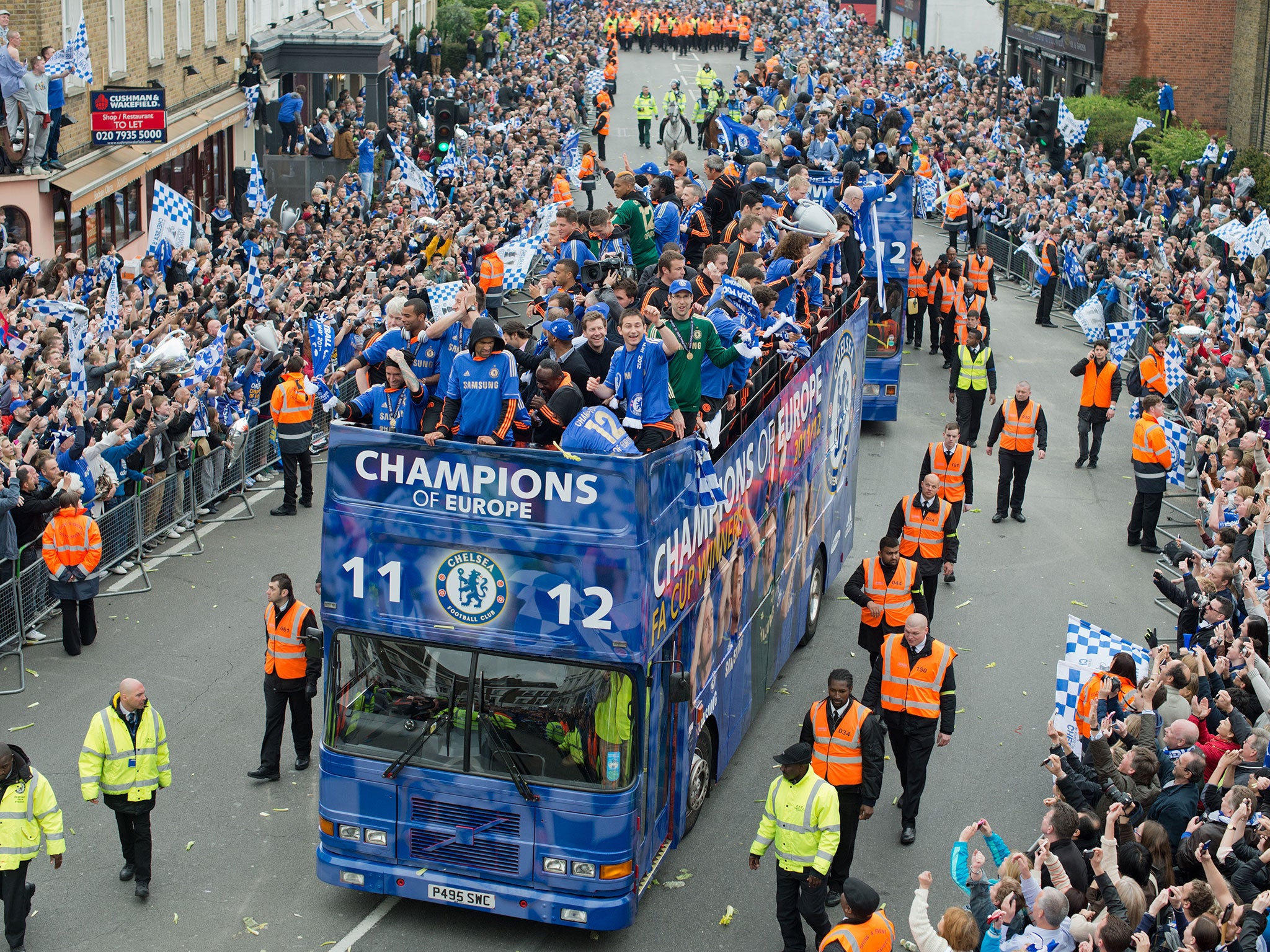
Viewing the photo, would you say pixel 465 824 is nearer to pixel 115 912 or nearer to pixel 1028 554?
pixel 115 912

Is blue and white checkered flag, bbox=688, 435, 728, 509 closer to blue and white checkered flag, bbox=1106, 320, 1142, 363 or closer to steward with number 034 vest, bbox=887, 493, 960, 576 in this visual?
steward with number 034 vest, bbox=887, 493, 960, 576

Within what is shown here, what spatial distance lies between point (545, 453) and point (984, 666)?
24.5 feet

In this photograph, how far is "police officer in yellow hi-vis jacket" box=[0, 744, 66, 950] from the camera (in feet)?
32.7

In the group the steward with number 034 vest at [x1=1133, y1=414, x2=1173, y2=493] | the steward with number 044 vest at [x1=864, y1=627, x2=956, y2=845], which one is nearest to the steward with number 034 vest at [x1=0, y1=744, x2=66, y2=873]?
the steward with number 044 vest at [x1=864, y1=627, x2=956, y2=845]

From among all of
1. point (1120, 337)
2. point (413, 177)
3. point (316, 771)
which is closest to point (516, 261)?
point (316, 771)

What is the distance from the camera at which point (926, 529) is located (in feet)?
51.0

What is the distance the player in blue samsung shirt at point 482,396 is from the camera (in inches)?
399

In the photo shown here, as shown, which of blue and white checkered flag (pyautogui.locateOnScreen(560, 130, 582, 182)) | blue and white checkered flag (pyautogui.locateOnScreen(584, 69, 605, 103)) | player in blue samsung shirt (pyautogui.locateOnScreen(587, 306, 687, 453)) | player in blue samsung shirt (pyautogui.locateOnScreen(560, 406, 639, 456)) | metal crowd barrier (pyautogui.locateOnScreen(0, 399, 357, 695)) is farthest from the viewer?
blue and white checkered flag (pyautogui.locateOnScreen(584, 69, 605, 103))

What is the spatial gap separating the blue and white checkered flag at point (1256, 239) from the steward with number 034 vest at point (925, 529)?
35.5 ft

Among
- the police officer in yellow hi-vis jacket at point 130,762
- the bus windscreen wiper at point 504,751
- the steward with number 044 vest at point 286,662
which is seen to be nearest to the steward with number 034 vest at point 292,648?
the steward with number 044 vest at point 286,662

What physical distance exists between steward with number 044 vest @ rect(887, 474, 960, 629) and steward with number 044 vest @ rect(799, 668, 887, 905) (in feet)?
15.0

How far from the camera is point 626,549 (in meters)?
9.67

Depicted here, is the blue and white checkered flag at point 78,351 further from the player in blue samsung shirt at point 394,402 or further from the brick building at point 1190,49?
the brick building at point 1190,49

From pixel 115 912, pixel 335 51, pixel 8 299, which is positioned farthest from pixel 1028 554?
pixel 335 51
